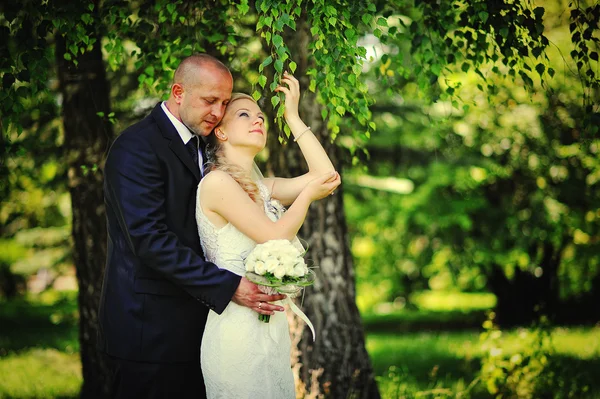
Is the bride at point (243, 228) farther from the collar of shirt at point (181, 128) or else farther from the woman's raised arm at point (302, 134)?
the collar of shirt at point (181, 128)

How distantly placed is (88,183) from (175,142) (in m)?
2.55

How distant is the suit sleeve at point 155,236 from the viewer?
3189mm

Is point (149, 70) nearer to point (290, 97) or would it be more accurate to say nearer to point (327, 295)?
point (290, 97)

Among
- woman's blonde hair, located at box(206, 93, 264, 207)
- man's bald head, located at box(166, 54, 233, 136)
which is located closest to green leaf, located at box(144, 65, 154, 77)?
man's bald head, located at box(166, 54, 233, 136)

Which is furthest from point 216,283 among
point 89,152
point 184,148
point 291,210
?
point 89,152

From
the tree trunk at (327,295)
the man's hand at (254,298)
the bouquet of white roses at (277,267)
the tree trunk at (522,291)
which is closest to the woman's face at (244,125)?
the bouquet of white roses at (277,267)

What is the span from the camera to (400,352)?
9547mm

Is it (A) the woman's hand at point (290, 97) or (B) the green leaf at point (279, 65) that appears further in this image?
(A) the woman's hand at point (290, 97)

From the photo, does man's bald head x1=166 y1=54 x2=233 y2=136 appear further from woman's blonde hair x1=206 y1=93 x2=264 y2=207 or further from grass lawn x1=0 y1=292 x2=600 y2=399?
grass lawn x1=0 y1=292 x2=600 y2=399

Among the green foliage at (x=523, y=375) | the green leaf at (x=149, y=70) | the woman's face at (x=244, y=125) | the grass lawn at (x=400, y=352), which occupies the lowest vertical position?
the grass lawn at (x=400, y=352)

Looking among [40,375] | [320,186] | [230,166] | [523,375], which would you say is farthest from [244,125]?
[40,375]

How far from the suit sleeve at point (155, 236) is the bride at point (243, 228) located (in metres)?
0.15

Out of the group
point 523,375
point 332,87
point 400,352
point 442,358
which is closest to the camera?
point 332,87

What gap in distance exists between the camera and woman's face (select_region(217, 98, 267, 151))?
345 centimetres
